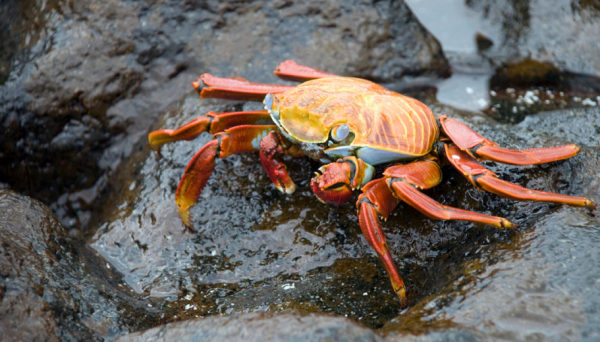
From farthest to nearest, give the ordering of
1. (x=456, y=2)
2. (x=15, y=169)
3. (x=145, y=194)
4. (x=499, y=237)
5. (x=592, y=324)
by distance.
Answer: (x=456, y=2)
(x=15, y=169)
(x=145, y=194)
(x=499, y=237)
(x=592, y=324)

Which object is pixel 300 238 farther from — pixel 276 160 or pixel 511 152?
pixel 511 152

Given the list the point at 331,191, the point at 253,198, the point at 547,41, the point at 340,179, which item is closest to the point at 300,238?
the point at 253,198

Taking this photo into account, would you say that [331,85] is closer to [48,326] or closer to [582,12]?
[48,326]

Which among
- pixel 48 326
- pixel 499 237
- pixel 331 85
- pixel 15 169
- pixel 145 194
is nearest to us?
pixel 48 326

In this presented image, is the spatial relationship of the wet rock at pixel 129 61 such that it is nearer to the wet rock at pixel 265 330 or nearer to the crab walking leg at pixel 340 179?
the crab walking leg at pixel 340 179

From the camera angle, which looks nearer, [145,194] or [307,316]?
[307,316]

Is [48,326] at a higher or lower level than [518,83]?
higher

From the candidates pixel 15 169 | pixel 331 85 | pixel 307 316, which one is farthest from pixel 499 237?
pixel 15 169
